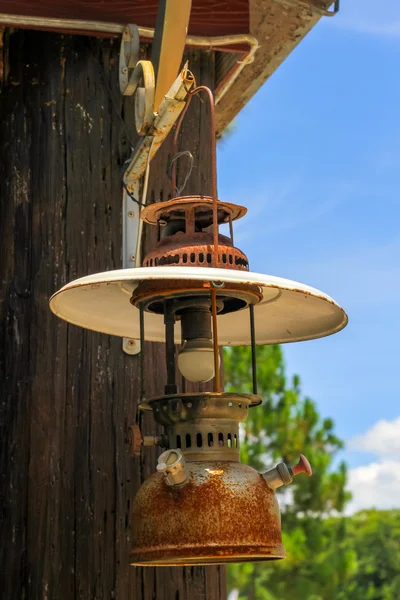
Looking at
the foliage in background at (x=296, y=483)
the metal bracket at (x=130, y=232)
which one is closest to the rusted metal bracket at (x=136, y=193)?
the metal bracket at (x=130, y=232)

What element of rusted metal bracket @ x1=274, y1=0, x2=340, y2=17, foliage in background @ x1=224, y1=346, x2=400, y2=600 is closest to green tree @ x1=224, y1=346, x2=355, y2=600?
foliage in background @ x1=224, y1=346, x2=400, y2=600

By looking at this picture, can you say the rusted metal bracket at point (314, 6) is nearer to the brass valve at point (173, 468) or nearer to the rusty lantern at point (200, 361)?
the rusty lantern at point (200, 361)

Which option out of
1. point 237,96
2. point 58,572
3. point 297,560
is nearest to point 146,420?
point 58,572

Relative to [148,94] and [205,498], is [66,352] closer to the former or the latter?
[148,94]

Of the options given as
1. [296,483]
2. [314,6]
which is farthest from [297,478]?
[314,6]

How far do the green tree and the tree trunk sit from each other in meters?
12.2

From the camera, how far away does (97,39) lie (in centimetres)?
312

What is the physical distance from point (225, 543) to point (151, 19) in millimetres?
1877

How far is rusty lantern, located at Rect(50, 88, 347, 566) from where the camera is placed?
1952 millimetres

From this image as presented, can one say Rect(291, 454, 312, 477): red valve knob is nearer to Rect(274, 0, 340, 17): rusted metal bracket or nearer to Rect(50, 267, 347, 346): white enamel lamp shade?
Rect(50, 267, 347, 346): white enamel lamp shade

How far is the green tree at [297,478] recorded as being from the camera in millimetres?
15656

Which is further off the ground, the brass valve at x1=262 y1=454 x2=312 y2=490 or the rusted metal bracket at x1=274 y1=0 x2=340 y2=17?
the rusted metal bracket at x1=274 y1=0 x2=340 y2=17

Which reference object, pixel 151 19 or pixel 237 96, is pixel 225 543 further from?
pixel 237 96

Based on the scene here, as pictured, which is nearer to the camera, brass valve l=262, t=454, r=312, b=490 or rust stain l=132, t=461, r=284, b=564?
rust stain l=132, t=461, r=284, b=564
